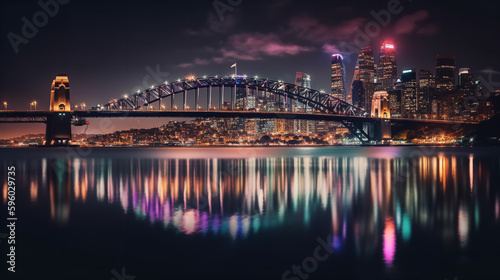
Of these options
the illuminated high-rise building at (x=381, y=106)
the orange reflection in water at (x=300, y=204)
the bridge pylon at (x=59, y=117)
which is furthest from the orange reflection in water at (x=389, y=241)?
the illuminated high-rise building at (x=381, y=106)

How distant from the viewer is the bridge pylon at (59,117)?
8369cm

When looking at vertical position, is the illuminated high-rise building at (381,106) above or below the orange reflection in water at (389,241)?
above

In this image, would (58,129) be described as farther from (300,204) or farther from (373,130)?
(300,204)

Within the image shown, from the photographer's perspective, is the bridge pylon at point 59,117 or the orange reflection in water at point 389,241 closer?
the orange reflection in water at point 389,241

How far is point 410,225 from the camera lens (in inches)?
→ 518

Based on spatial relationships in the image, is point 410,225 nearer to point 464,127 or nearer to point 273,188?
point 273,188

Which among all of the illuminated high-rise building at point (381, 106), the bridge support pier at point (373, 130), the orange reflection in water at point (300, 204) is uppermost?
the illuminated high-rise building at point (381, 106)

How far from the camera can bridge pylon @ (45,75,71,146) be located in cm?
8369

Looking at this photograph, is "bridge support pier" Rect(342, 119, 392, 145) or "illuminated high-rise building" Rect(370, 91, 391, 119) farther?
"illuminated high-rise building" Rect(370, 91, 391, 119)

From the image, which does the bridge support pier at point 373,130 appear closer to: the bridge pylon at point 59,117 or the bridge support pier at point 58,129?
the bridge support pier at point 58,129

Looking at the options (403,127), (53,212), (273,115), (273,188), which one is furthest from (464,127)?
(53,212)

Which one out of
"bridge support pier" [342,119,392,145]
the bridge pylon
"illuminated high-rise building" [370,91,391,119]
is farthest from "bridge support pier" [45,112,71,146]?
"illuminated high-rise building" [370,91,391,119]

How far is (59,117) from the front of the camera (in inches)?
3369

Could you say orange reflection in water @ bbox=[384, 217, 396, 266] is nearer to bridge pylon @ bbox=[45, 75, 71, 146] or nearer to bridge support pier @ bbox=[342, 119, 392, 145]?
bridge pylon @ bbox=[45, 75, 71, 146]
